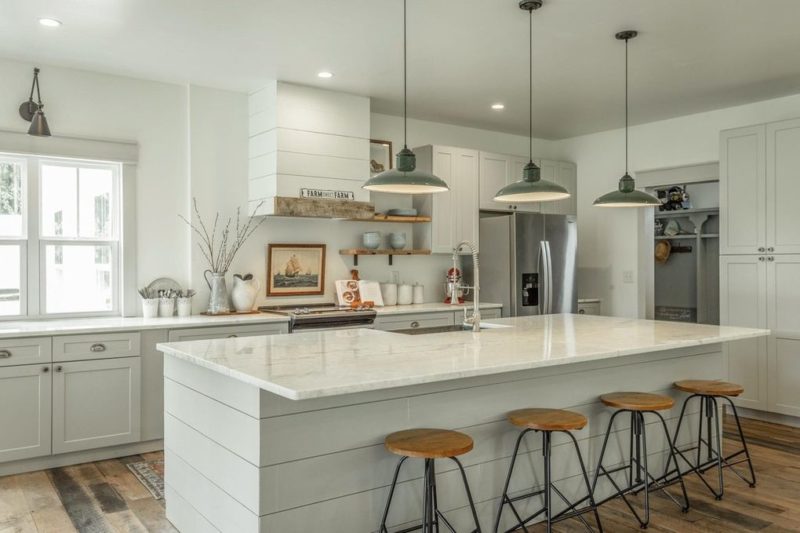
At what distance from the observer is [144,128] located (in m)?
4.79

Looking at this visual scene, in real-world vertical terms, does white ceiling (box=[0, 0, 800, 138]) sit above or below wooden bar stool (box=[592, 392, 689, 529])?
above

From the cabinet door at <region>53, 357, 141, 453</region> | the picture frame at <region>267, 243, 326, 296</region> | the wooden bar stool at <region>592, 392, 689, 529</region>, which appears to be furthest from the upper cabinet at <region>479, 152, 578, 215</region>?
the cabinet door at <region>53, 357, 141, 453</region>

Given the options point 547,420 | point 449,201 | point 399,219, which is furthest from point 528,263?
point 547,420

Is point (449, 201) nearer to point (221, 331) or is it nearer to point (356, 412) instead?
point (221, 331)

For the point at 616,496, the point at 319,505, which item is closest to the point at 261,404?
the point at 319,505

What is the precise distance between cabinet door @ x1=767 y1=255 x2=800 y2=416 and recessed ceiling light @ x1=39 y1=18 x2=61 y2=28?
5428mm

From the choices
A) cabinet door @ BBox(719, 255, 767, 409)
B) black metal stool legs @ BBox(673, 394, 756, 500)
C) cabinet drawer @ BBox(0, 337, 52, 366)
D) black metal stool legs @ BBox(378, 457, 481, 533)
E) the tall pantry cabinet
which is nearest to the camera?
black metal stool legs @ BBox(378, 457, 481, 533)

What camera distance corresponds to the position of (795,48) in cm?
416

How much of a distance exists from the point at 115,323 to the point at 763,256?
5.08 m

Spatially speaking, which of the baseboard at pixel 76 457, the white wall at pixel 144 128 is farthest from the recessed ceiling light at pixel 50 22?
the baseboard at pixel 76 457

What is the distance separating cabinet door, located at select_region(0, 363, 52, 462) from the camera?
12.4 ft

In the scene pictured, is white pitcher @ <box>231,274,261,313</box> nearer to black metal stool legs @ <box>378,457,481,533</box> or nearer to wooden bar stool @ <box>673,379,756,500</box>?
black metal stool legs @ <box>378,457,481,533</box>

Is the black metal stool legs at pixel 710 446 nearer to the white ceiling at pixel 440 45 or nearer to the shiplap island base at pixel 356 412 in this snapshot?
the shiplap island base at pixel 356 412

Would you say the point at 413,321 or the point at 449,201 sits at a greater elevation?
the point at 449,201
